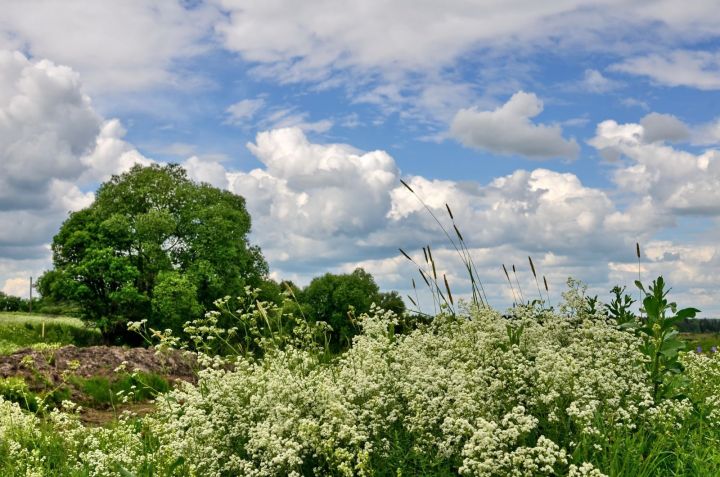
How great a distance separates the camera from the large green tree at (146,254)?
39562 millimetres

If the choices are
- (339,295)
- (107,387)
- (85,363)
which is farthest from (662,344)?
(339,295)

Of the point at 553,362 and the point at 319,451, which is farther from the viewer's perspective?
the point at 553,362

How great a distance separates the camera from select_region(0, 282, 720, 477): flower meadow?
18.6 ft

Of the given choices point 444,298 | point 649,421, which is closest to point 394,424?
point 649,421

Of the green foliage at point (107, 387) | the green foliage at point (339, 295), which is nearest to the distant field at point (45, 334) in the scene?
the green foliage at point (339, 295)

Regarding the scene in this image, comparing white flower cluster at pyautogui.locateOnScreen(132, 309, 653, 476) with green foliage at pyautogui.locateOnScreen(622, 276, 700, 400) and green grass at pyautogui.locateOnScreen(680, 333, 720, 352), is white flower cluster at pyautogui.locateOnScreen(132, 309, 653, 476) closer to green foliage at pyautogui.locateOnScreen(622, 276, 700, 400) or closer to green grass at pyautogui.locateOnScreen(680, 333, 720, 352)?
green foliage at pyautogui.locateOnScreen(622, 276, 700, 400)

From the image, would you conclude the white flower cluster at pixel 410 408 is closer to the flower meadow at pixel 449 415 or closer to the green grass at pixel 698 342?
the flower meadow at pixel 449 415

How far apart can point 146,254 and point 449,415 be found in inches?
1451

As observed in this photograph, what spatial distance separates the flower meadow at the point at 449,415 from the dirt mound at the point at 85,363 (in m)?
7.14

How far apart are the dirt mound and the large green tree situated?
1805cm

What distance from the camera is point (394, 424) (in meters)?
6.62

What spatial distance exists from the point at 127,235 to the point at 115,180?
242 inches

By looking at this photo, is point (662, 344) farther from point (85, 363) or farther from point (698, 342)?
point (85, 363)

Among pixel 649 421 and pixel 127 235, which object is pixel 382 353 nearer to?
pixel 649 421
